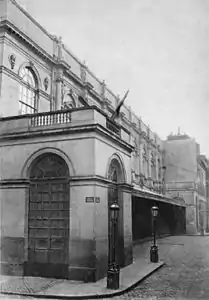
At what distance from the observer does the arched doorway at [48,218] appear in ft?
40.0

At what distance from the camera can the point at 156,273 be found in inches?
541

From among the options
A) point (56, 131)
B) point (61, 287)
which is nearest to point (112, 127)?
point (56, 131)

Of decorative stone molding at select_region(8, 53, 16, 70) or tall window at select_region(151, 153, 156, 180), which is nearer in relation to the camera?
decorative stone molding at select_region(8, 53, 16, 70)

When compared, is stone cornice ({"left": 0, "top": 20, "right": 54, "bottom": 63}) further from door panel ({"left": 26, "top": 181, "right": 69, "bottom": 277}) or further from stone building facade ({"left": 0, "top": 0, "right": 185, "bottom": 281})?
door panel ({"left": 26, "top": 181, "right": 69, "bottom": 277})

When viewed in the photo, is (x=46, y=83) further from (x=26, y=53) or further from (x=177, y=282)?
(x=177, y=282)

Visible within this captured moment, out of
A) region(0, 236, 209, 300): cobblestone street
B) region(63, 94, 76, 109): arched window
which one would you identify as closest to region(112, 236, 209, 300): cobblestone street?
region(0, 236, 209, 300): cobblestone street

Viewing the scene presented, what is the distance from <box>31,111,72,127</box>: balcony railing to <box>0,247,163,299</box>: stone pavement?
5525 millimetres

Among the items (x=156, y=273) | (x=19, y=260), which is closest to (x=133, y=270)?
(x=156, y=273)

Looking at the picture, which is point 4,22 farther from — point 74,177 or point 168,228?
point 168,228

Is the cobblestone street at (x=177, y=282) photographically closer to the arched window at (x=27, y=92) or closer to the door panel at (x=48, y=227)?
the door panel at (x=48, y=227)

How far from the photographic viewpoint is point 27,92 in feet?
64.4

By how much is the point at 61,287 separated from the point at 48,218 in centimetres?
272

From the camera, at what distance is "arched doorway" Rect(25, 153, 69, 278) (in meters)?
12.2

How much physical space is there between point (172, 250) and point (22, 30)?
621 inches
